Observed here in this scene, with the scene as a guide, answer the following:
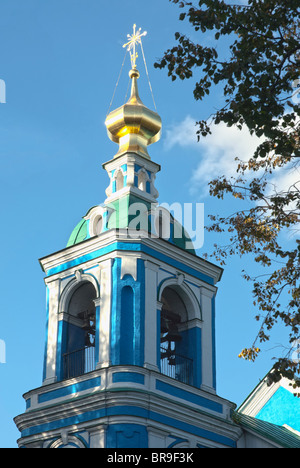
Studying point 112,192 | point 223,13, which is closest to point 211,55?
point 223,13

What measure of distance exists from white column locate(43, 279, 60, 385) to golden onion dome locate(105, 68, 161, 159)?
2944 millimetres

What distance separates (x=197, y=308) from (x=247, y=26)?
6.89m

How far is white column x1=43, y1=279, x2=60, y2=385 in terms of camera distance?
49.0 ft

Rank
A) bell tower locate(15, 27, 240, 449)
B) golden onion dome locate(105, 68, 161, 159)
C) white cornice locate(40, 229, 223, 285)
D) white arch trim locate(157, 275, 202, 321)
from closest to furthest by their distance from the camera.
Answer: bell tower locate(15, 27, 240, 449)
white cornice locate(40, 229, 223, 285)
white arch trim locate(157, 275, 202, 321)
golden onion dome locate(105, 68, 161, 159)

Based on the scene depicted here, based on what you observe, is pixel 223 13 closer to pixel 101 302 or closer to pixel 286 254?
pixel 286 254

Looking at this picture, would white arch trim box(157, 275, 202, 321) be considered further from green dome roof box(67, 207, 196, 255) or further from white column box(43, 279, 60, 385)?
white column box(43, 279, 60, 385)

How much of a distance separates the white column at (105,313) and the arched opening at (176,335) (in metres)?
1.37

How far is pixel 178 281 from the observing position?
50.3 feet

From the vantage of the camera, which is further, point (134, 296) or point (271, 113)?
point (134, 296)

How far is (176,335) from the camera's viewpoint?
51.2ft

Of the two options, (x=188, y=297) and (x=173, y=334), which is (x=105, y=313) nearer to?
(x=173, y=334)

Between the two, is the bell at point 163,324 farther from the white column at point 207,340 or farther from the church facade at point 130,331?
the white column at point 207,340

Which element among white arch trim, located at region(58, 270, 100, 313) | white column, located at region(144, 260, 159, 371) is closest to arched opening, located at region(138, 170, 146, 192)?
white column, located at region(144, 260, 159, 371)

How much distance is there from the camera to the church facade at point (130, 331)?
44.7 feet
